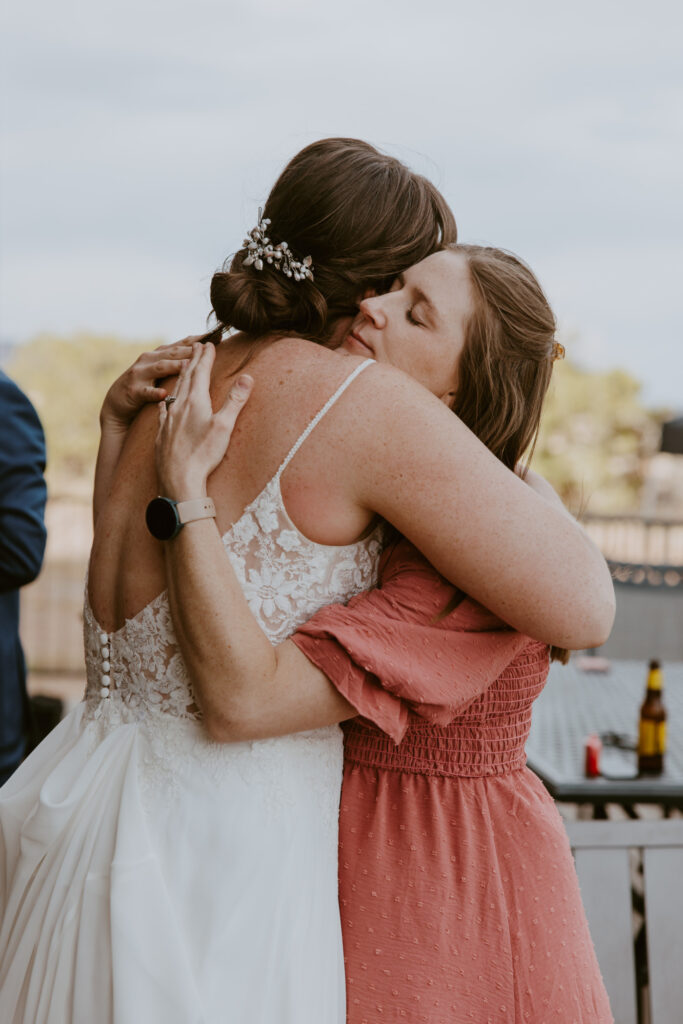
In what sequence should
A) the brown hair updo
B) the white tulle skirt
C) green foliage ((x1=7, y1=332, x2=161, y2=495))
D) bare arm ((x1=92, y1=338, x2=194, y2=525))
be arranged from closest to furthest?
the white tulle skirt, the brown hair updo, bare arm ((x1=92, y1=338, x2=194, y2=525)), green foliage ((x1=7, y1=332, x2=161, y2=495))

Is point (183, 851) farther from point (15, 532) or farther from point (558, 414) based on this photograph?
point (558, 414)

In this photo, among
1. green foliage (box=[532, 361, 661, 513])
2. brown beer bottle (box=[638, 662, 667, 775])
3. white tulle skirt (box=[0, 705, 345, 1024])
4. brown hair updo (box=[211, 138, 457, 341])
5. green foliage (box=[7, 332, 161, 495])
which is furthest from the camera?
green foliage (box=[532, 361, 661, 513])

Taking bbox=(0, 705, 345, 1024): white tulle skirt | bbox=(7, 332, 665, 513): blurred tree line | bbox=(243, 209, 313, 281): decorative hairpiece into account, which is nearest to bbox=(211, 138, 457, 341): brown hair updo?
bbox=(243, 209, 313, 281): decorative hairpiece

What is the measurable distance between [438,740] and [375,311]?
2.10 feet

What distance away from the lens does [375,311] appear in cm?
148

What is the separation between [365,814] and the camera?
4.75 ft

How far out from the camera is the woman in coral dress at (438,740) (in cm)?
128

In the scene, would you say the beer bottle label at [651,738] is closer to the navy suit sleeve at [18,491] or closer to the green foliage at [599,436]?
the navy suit sleeve at [18,491]

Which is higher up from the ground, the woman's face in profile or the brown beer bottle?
the woman's face in profile

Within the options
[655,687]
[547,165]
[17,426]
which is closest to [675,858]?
[655,687]

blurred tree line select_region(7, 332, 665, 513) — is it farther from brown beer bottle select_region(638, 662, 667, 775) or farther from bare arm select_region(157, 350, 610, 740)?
bare arm select_region(157, 350, 610, 740)

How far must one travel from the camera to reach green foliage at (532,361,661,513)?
13047mm

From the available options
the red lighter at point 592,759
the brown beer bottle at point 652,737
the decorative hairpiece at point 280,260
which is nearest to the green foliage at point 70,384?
the brown beer bottle at point 652,737

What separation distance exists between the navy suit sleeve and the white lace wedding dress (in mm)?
1013
